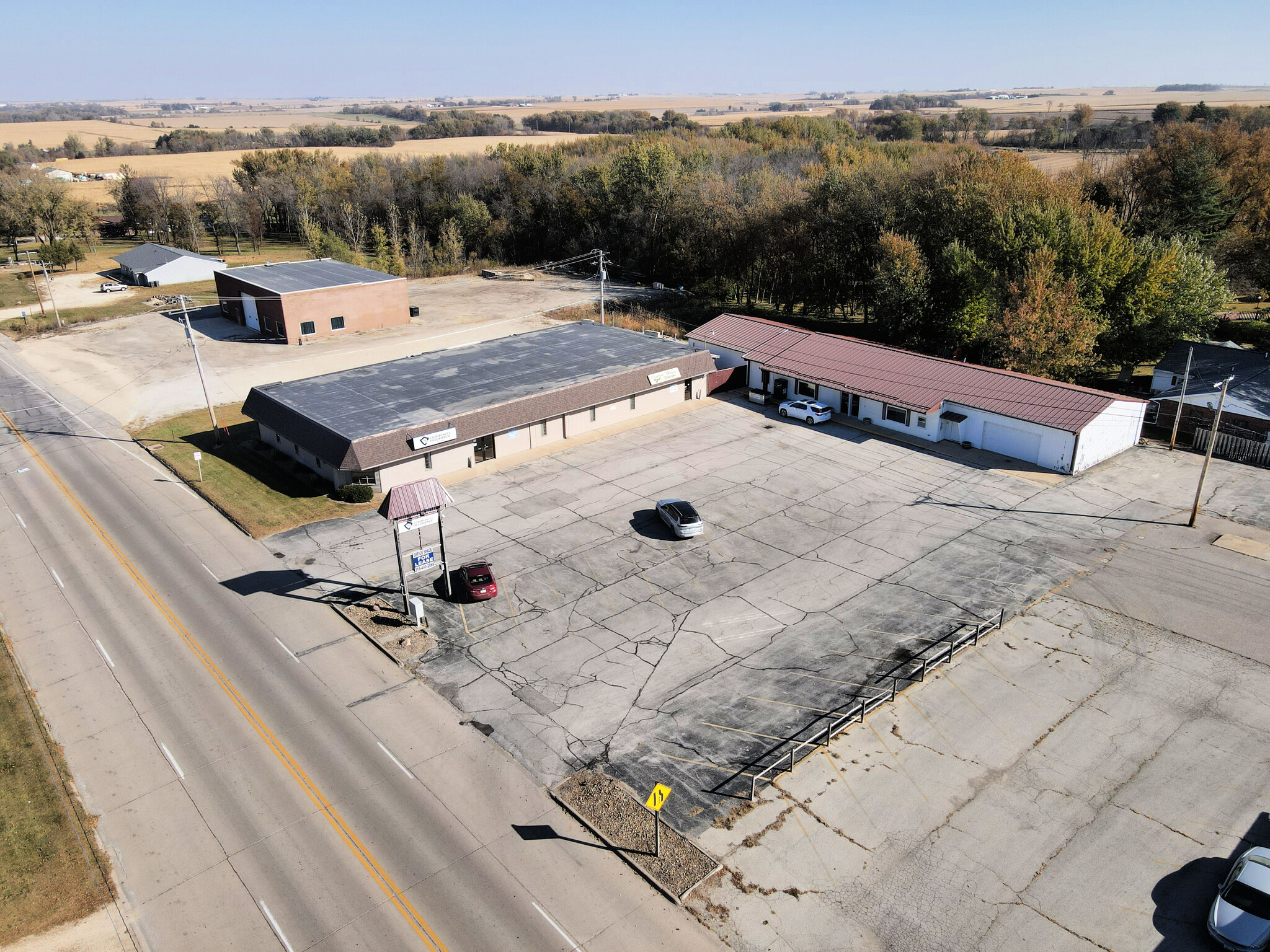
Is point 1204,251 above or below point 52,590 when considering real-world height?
above

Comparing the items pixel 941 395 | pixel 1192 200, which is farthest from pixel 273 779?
pixel 1192 200

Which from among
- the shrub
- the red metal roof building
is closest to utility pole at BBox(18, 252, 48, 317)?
the shrub

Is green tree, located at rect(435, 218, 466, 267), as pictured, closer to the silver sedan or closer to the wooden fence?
the silver sedan

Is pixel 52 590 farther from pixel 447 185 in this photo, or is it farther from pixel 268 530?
pixel 447 185

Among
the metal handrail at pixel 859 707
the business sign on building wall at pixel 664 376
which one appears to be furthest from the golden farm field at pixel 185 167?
the metal handrail at pixel 859 707

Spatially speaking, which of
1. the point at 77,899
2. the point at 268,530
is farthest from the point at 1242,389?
the point at 77,899

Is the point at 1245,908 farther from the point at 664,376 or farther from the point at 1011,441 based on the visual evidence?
the point at 664,376

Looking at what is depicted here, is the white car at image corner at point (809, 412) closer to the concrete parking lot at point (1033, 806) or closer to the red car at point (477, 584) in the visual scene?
the concrete parking lot at point (1033, 806)
